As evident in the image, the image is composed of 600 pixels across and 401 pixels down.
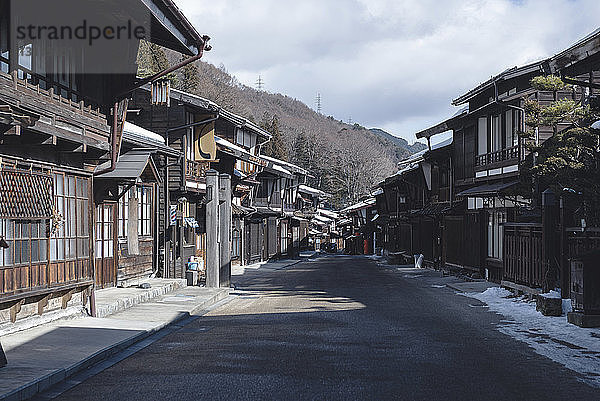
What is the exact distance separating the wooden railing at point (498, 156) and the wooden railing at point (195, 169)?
1137cm

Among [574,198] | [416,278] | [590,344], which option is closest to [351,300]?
[574,198]

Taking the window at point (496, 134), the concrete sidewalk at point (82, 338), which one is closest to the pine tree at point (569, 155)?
the window at point (496, 134)

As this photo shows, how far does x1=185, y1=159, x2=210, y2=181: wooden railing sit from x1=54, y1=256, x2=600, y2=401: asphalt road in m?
11.7

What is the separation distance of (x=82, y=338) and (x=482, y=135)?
2065cm

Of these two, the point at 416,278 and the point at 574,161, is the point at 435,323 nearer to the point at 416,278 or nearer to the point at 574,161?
the point at 574,161

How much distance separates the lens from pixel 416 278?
31109 millimetres

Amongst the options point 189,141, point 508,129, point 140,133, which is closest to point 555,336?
point 508,129

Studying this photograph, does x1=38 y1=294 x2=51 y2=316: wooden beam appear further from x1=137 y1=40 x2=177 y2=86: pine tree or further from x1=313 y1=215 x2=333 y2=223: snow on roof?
x1=313 y1=215 x2=333 y2=223: snow on roof

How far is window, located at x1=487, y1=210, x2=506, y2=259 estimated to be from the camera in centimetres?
2620

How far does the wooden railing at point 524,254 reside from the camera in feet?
56.9

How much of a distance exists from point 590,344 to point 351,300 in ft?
28.1

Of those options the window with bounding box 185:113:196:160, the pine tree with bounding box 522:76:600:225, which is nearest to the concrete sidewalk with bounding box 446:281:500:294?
the pine tree with bounding box 522:76:600:225

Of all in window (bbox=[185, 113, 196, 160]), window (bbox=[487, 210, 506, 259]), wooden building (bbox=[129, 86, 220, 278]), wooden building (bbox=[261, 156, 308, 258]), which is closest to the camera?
window (bbox=[487, 210, 506, 259])

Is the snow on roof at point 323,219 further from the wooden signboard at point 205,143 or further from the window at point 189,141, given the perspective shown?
the window at point 189,141
